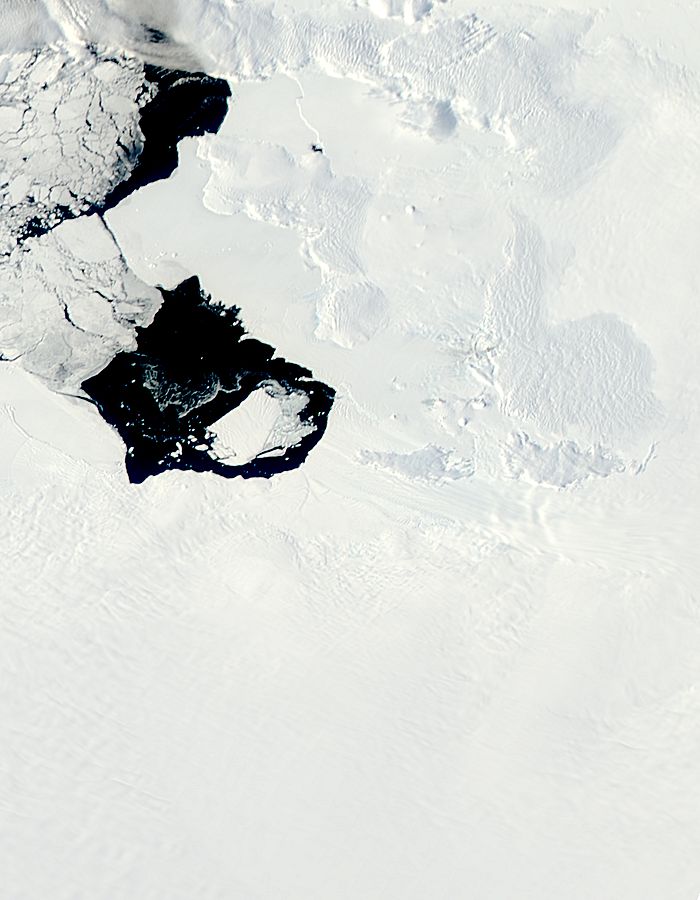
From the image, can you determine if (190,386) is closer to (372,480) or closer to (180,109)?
(372,480)

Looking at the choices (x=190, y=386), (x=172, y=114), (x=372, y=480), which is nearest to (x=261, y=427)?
(x=190, y=386)

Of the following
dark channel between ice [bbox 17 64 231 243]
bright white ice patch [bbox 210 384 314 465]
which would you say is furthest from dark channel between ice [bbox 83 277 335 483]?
dark channel between ice [bbox 17 64 231 243]

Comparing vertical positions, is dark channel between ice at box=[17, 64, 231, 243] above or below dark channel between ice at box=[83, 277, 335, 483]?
above

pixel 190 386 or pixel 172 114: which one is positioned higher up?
pixel 172 114

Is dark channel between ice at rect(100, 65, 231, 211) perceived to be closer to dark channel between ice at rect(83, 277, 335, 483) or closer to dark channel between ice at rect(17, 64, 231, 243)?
dark channel between ice at rect(17, 64, 231, 243)

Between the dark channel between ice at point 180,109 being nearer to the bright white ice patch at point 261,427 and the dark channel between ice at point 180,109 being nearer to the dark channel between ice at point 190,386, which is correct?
the dark channel between ice at point 190,386

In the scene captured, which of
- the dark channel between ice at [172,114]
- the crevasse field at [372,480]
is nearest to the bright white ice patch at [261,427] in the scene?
the crevasse field at [372,480]
